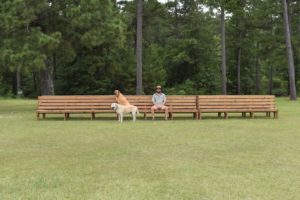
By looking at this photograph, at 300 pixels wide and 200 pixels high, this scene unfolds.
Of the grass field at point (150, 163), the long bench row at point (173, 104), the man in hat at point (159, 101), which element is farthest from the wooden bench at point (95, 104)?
the grass field at point (150, 163)

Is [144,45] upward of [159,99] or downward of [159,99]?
upward

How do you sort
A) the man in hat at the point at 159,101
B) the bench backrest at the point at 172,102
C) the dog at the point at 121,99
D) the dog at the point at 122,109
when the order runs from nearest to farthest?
the dog at the point at 122,109 → the dog at the point at 121,99 → the man in hat at the point at 159,101 → the bench backrest at the point at 172,102

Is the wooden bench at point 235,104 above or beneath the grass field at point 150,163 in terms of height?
above

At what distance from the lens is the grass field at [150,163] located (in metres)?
7.25

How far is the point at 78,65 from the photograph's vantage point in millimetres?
47500

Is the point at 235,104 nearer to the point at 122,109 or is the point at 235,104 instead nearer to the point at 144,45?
the point at 122,109

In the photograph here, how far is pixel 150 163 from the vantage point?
9.52 m

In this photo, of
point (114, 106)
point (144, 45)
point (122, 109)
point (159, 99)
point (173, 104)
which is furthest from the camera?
point (144, 45)

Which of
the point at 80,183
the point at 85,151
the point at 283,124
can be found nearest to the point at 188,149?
the point at 85,151

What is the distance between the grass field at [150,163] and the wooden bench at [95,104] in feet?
12.5

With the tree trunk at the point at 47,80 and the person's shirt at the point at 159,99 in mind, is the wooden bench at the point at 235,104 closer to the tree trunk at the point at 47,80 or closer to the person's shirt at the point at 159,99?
the person's shirt at the point at 159,99

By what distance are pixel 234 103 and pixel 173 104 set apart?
234cm

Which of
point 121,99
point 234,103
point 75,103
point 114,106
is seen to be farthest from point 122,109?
point 234,103

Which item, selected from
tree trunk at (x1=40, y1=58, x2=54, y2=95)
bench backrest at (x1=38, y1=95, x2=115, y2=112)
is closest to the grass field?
bench backrest at (x1=38, y1=95, x2=115, y2=112)
